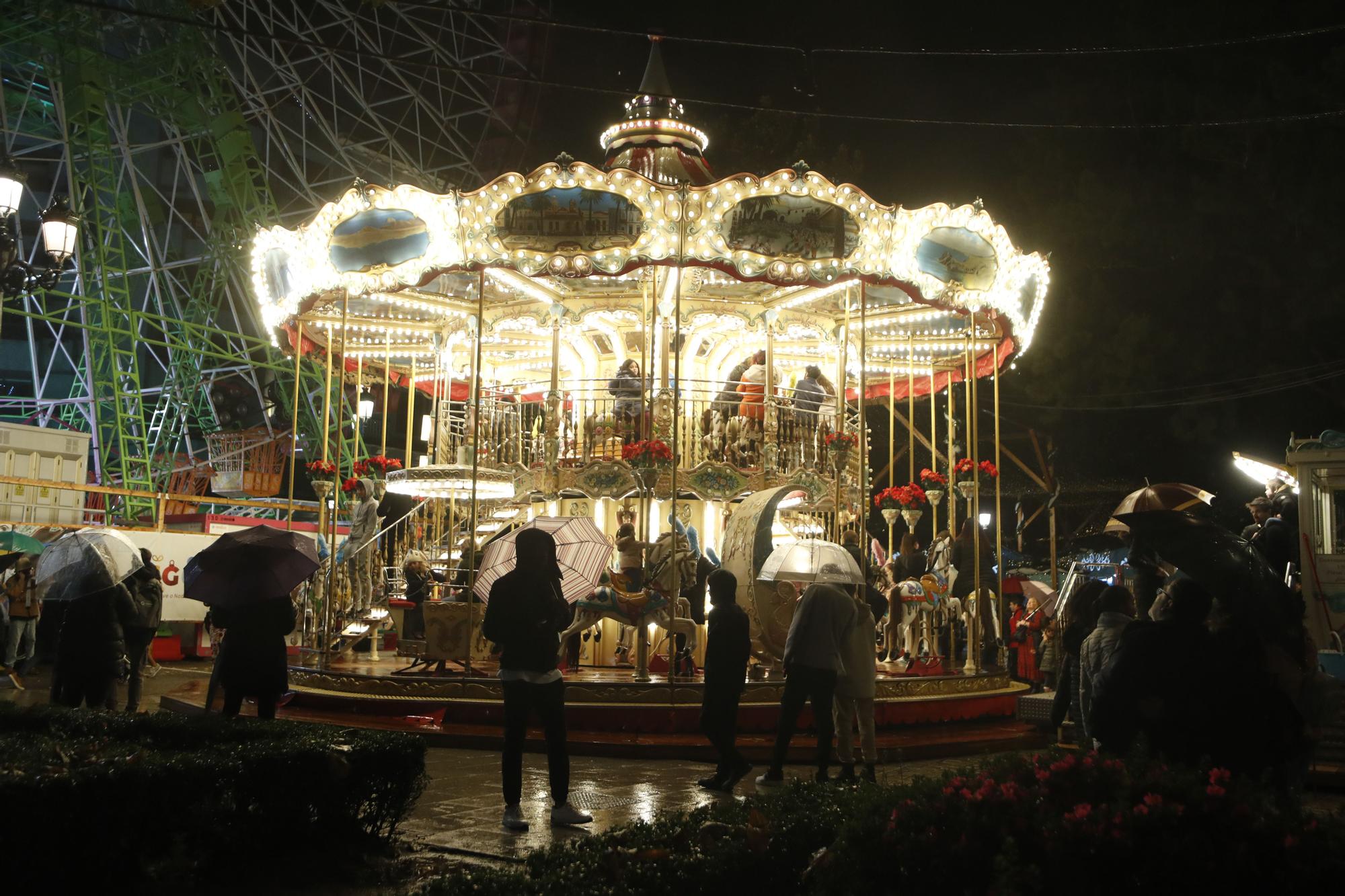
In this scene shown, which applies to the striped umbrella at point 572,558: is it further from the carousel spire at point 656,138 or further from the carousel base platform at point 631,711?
the carousel spire at point 656,138

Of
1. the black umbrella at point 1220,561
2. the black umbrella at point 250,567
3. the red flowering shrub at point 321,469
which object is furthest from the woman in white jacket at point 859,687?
the red flowering shrub at point 321,469

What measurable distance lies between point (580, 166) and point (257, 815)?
8.67 m

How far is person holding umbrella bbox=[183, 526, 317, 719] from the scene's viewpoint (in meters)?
7.96

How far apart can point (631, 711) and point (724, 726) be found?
3.02 m

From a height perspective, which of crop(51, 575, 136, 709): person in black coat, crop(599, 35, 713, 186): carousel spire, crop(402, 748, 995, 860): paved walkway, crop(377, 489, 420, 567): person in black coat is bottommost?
crop(402, 748, 995, 860): paved walkway

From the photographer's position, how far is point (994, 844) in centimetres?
402

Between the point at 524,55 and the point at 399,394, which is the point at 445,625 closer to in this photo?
the point at 399,394

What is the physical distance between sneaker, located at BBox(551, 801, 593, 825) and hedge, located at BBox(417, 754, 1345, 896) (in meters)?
1.80

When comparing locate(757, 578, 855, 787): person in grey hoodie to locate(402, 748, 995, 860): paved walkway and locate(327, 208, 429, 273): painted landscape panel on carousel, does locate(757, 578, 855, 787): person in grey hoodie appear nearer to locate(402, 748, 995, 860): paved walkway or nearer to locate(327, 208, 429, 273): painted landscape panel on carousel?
locate(402, 748, 995, 860): paved walkway

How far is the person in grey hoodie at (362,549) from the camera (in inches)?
596

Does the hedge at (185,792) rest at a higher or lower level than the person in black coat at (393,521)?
lower

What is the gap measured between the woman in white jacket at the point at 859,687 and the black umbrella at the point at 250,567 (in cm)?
405

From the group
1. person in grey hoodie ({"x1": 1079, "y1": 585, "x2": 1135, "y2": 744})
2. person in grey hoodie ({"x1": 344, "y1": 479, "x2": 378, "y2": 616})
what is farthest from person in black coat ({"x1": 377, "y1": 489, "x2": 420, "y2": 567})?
person in grey hoodie ({"x1": 1079, "y1": 585, "x2": 1135, "y2": 744})

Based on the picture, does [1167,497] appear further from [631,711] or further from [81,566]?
[81,566]
